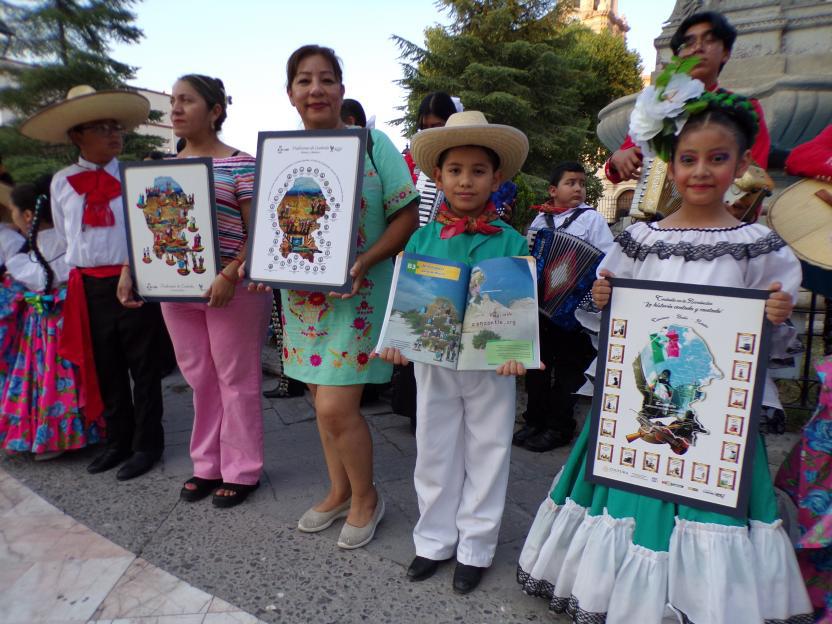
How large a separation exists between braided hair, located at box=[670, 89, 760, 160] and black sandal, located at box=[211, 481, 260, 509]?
274 centimetres

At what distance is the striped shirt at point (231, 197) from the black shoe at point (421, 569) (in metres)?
1.68

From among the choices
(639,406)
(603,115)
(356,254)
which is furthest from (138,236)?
(603,115)

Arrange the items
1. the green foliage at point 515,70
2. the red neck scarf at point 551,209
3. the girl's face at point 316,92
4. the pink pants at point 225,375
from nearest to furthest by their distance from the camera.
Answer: the girl's face at point 316,92
the pink pants at point 225,375
the red neck scarf at point 551,209
the green foliage at point 515,70

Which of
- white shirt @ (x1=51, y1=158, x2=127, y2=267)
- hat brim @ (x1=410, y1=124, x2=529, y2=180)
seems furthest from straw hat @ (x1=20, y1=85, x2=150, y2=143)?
hat brim @ (x1=410, y1=124, x2=529, y2=180)

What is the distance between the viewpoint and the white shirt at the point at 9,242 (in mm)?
3660

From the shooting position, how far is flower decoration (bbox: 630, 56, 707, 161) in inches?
75.2

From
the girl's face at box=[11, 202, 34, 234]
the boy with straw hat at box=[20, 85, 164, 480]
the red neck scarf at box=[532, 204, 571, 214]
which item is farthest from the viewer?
the red neck scarf at box=[532, 204, 571, 214]

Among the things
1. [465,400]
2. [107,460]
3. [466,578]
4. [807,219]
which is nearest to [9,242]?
[107,460]

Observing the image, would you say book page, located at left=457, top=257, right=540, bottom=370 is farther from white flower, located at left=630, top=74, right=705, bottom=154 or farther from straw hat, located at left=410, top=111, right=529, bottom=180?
white flower, located at left=630, top=74, right=705, bottom=154

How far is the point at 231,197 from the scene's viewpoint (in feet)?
9.14

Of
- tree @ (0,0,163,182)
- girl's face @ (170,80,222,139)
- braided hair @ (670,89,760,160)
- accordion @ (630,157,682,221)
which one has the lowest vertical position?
accordion @ (630,157,682,221)

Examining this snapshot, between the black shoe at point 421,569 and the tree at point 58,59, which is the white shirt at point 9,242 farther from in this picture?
the tree at point 58,59

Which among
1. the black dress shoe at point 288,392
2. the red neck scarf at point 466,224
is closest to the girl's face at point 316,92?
the red neck scarf at point 466,224

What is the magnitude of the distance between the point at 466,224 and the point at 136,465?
2.61m
